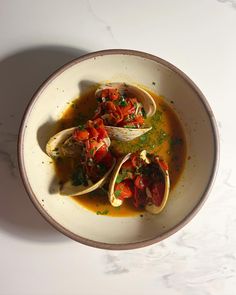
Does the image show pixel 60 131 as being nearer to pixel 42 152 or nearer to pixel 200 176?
pixel 42 152

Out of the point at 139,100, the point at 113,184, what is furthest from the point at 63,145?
the point at 139,100

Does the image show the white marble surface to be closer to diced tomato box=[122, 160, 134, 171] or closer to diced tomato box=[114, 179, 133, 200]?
diced tomato box=[114, 179, 133, 200]

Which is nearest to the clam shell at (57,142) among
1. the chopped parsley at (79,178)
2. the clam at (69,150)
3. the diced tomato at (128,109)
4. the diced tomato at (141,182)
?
the clam at (69,150)

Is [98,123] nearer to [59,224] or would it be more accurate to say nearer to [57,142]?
[57,142]

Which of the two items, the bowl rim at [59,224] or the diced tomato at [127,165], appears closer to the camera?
the bowl rim at [59,224]

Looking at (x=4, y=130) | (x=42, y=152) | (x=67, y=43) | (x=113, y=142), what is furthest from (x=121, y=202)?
(x=67, y=43)

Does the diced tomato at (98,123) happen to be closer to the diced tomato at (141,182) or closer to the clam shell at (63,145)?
the clam shell at (63,145)
